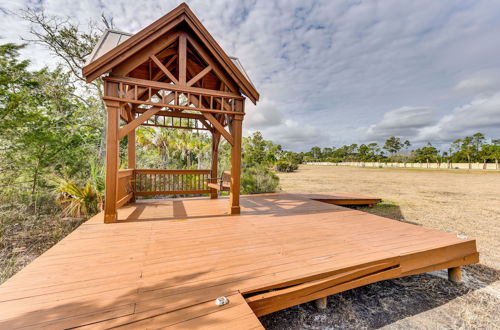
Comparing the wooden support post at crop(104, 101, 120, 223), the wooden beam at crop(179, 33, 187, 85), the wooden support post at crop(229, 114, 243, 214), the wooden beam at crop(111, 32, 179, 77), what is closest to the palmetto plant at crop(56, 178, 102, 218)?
the wooden support post at crop(104, 101, 120, 223)

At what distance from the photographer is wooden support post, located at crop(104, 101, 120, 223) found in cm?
380

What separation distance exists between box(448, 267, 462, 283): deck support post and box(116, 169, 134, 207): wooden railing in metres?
6.49

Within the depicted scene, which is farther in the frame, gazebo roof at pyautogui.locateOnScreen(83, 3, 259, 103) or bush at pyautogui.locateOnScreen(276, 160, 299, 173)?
bush at pyautogui.locateOnScreen(276, 160, 299, 173)

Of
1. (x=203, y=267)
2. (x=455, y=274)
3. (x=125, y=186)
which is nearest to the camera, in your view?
(x=203, y=267)

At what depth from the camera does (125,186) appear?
17.4 feet

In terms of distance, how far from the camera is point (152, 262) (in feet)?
8.21

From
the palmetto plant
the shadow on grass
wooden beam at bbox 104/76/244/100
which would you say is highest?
wooden beam at bbox 104/76/244/100

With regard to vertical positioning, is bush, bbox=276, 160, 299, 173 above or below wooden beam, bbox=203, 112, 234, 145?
below

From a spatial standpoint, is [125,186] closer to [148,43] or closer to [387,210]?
[148,43]

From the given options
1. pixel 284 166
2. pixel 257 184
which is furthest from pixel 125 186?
pixel 284 166

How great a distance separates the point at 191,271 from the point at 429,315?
3076mm

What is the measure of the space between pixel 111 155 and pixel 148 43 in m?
2.26

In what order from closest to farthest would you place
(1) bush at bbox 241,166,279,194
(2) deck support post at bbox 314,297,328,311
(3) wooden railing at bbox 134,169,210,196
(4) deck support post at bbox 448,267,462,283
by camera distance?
(2) deck support post at bbox 314,297,328,311 < (4) deck support post at bbox 448,267,462,283 < (3) wooden railing at bbox 134,169,210,196 < (1) bush at bbox 241,166,279,194

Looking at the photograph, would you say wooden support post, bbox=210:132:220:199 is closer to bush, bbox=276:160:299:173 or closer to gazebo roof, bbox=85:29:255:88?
gazebo roof, bbox=85:29:255:88
